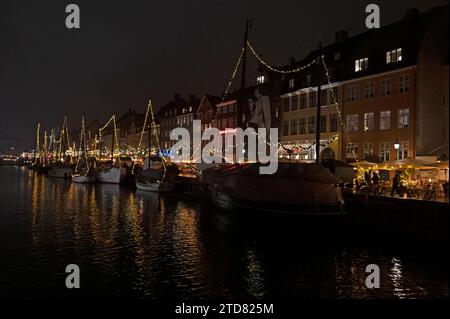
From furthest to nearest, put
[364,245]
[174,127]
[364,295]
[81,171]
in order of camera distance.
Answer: [174,127], [81,171], [364,245], [364,295]

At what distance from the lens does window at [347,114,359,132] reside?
47.7m

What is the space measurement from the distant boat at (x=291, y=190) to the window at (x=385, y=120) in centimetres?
2083

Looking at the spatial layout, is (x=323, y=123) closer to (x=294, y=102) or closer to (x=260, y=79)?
(x=294, y=102)

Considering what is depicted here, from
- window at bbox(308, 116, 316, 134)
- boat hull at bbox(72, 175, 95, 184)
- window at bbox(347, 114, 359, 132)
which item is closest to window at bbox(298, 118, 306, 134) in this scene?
window at bbox(308, 116, 316, 134)

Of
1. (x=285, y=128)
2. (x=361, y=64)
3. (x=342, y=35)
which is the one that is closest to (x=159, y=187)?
(x=285, y=128)

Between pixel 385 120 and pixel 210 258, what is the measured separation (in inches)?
1211

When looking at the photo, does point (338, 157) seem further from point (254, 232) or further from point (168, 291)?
point (168, 291)

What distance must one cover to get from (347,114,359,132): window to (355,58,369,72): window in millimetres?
5082

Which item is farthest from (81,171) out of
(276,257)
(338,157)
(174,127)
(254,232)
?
(276,257)

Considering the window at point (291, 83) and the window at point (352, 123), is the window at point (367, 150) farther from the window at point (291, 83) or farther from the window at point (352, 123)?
the window at point (291, 83)

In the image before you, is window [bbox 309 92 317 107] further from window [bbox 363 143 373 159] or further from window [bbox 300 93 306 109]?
window [bbox 363 143 373 159]

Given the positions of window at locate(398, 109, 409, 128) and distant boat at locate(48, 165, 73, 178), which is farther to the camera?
distant boat at locate(48, 165, 73, 178)
